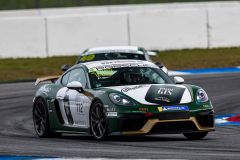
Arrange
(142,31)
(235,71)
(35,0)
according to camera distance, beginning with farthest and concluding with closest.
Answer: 1. (35,0)
2. (142,31)
3. (235,71)

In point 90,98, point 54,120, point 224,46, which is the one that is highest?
point 90,98

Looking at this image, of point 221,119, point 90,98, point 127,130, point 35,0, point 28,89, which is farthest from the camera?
point 35,0

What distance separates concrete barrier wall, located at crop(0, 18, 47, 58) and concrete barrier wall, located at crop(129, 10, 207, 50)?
414 cm

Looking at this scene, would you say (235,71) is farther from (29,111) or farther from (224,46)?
(29,111)

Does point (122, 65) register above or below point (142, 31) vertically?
above

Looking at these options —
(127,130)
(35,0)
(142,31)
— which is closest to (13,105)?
(127,130)

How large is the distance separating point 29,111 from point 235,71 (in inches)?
377

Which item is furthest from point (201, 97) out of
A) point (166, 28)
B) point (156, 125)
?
point (166, 28)

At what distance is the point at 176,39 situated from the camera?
81.2 ft

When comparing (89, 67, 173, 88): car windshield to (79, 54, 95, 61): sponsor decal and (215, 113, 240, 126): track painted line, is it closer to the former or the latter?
(215, 113, 240, 126): track painted line

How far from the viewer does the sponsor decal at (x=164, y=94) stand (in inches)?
292

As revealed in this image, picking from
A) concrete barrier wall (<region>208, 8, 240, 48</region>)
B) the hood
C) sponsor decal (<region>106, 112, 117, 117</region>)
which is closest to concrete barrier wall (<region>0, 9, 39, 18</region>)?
concrete barrier wall (<region>208, 8, 240, 48</region>)

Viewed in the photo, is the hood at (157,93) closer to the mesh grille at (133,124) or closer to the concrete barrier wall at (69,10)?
the mesh grille at (133,124)

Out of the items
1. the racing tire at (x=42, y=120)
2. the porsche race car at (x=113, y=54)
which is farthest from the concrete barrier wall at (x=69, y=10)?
the racing tire at (x=42, y=120)
